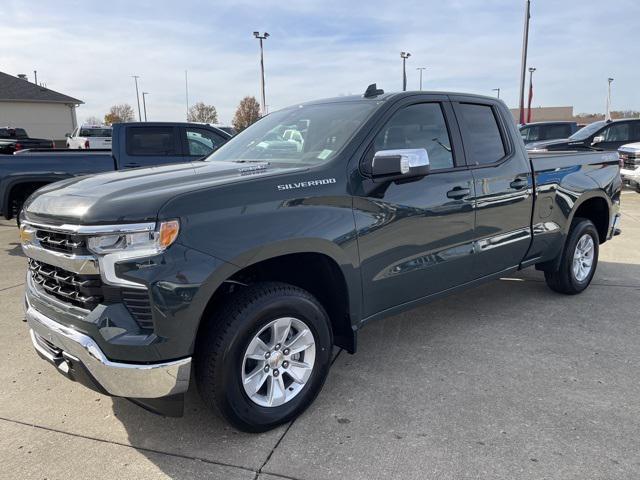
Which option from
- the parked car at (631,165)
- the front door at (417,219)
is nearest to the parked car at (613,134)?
the parked car at (631,165)

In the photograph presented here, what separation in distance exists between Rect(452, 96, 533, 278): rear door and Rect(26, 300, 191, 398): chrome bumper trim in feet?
7.96

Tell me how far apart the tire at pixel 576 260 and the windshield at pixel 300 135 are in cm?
268

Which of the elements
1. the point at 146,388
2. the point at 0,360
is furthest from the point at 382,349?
the point at 0,360

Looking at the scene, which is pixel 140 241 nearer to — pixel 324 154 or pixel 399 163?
pixel 324 154

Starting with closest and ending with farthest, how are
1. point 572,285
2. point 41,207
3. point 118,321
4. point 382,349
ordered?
point 118,321 → point 41,207 → point 382,349 → point 572,285

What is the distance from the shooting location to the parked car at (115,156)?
22.8 feet

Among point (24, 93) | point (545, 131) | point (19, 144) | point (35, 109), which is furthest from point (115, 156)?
point (24, 93)

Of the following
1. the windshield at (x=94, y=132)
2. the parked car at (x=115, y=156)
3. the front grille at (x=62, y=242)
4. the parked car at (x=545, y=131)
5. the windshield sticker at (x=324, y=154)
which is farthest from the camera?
the windshield at (x=94, y=132)

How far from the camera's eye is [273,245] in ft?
8.79

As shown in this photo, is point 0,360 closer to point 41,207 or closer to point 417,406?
point 41,207

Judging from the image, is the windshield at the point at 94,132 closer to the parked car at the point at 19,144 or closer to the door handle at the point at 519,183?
the parked car at the point at 19,144

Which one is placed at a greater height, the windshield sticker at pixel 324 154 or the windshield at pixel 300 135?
the windshield at pixel 300 135

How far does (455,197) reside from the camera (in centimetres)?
368

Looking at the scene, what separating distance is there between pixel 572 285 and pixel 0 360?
4.99 metres
